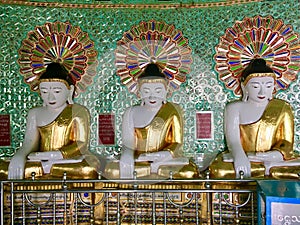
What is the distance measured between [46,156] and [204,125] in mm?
1822

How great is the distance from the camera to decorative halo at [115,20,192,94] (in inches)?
231

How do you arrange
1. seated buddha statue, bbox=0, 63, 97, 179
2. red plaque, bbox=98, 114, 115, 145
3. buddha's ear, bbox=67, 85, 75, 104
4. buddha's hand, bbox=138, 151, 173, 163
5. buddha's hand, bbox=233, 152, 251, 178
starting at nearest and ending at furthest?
1. buddha's hand, bbox=233, 152, 251, 178
2. buddha's hand, bbox=138, 151, 173, 163
3. seated buddha statue, bbox=0, 63, 97, 179
4. buddha's ear, bbox=67, 85, 75, 104
5. red plaque, bbox=98, 114, 115, 145

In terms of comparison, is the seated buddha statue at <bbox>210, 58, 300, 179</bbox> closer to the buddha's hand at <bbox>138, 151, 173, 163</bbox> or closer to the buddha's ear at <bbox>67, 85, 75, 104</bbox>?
the buddha's hand at <bbox>138, 151, 173, 163</bbox>

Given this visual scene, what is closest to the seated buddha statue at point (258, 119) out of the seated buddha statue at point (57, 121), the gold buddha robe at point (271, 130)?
the gold buddha robe at point (271, 130)

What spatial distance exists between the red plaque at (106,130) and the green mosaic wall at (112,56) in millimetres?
49

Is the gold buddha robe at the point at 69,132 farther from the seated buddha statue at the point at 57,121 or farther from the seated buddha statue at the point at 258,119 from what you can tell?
the seated buddha statue at the point at 258,119

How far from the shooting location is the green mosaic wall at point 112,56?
5879 millimetres

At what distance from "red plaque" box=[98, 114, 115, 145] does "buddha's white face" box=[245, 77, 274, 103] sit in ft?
5.15

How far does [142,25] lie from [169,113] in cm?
111

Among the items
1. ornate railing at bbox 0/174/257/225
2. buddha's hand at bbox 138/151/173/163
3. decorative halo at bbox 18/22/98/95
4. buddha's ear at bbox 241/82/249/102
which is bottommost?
ornate railing at bbox 0/174/257/225

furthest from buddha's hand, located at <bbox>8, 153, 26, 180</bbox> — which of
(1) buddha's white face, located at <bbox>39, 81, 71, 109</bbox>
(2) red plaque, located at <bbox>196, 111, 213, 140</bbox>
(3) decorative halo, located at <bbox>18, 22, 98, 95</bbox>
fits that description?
(2) red plaque, located at <bbox>196, 111, 213, 140</bbox>

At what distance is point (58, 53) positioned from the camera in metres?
5.88

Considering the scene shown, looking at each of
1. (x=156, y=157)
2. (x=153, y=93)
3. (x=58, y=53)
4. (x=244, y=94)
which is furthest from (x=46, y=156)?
(x=244, y=94)

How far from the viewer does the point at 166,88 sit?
18.3ft
